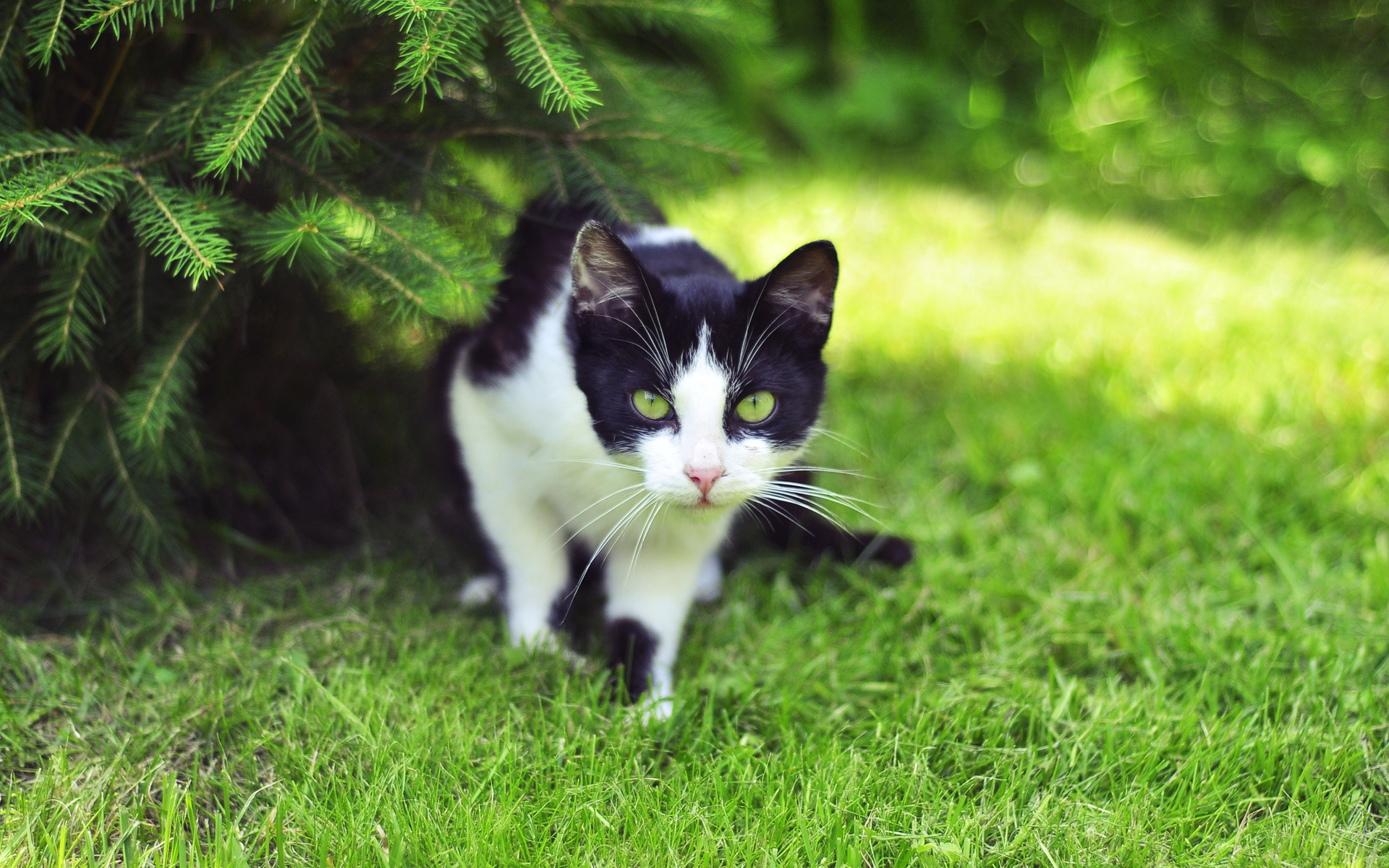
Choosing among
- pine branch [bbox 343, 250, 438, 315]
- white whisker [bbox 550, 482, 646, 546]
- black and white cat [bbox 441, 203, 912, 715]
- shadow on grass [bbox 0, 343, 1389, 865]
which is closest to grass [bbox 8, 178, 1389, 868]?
shadow on grass [bbox 0, 343, 1389, 865]

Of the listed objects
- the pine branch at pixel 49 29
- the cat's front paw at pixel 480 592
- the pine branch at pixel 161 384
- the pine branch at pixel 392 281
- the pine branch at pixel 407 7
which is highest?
the pine branch at pixel 407 7

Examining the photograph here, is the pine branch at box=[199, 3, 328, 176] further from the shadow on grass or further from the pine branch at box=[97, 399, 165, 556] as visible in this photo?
the shadow on grass

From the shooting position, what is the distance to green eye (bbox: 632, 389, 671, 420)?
1616 mm

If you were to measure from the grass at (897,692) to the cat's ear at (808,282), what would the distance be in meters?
0.71

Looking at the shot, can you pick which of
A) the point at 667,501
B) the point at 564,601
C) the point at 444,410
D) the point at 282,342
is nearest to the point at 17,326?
the point at 282,342

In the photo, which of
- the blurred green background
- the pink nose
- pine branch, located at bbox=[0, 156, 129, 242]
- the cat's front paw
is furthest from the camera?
the blurred green background

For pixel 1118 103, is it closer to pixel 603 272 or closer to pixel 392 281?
pixel 603 272

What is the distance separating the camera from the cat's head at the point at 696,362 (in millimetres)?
1558

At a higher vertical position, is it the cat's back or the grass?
the cat's back

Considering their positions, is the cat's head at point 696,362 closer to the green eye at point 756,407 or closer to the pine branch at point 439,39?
the green eye at point 756,407

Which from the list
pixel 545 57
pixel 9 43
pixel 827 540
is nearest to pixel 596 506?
pixel 827 540

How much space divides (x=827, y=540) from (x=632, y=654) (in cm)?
61

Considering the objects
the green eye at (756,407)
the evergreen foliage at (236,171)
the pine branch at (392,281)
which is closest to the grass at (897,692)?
the evergreen foliage at (236,171)

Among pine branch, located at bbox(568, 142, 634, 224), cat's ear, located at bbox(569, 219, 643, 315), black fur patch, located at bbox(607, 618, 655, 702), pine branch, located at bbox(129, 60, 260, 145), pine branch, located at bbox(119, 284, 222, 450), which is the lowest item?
black fur patch, located at bbox(607, 618, 655, 702)
